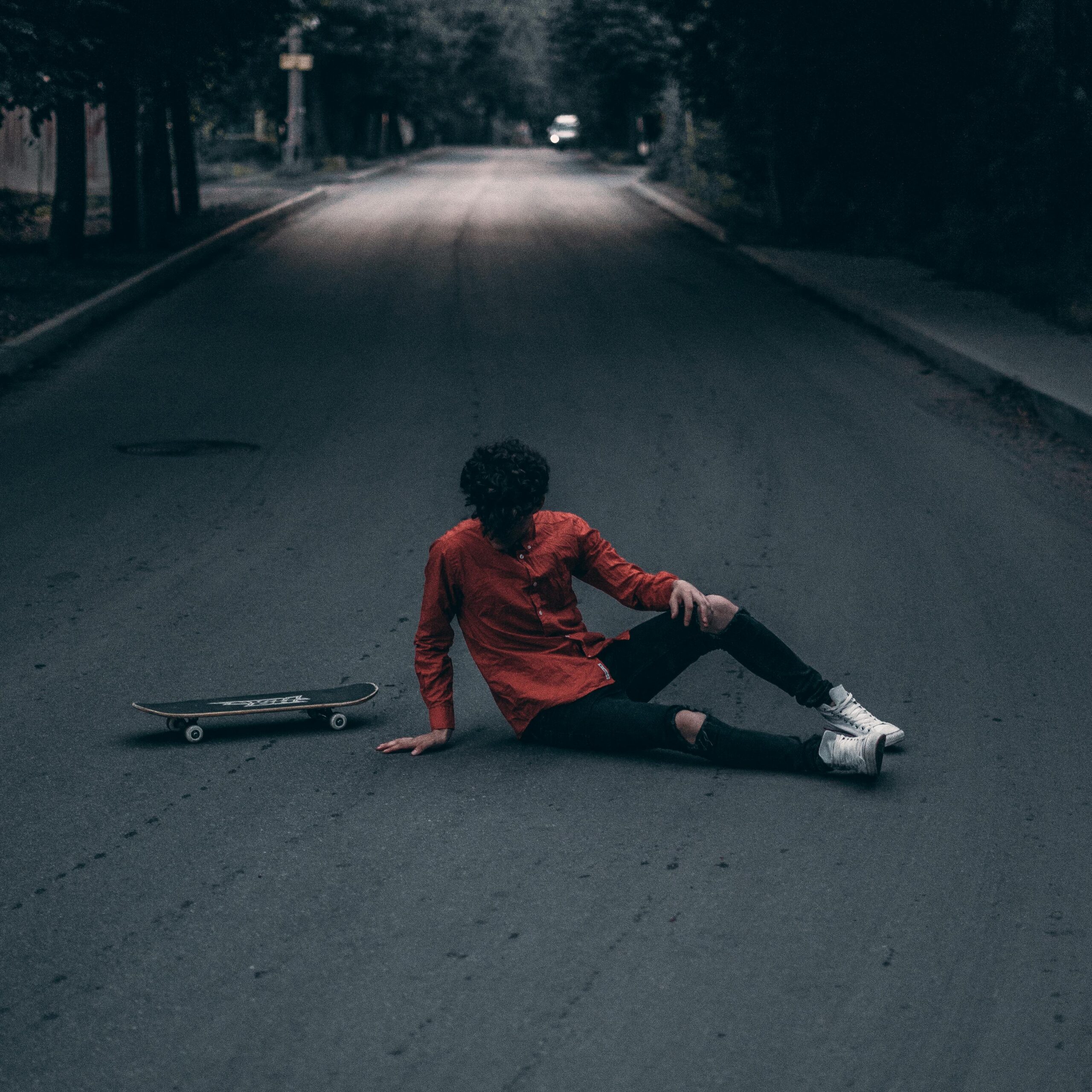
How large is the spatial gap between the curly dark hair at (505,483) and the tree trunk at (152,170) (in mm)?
17737

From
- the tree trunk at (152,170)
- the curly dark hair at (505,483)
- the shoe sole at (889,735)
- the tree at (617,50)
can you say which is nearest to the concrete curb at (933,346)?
the shoe sole at (889,735)

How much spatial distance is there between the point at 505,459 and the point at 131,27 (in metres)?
15.8

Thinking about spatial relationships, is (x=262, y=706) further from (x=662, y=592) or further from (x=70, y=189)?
(x=70, y=189)

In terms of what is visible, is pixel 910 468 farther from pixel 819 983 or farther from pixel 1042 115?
pixel 1042 115

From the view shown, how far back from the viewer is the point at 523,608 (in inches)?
209

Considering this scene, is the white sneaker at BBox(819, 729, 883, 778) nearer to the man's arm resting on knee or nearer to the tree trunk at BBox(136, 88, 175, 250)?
the man's arm resting on knee

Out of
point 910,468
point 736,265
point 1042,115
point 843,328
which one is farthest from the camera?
point 736,265

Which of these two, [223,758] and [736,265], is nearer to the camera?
[223,758]

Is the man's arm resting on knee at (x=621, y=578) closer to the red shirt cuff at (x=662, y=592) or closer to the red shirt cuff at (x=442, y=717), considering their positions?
the red shirt cuff at (x=662, y=592)

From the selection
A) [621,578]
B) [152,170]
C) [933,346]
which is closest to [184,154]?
[152,170]

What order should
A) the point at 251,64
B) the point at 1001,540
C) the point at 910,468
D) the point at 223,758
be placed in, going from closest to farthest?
1. the point at 223,758
2. the point at 1001,540
3. the point at 910,468
4. the point at 251,64

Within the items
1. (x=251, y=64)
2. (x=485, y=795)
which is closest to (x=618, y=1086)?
(x=485, y=795)

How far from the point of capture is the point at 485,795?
5.06 metres

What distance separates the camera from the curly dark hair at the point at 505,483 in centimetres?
505
